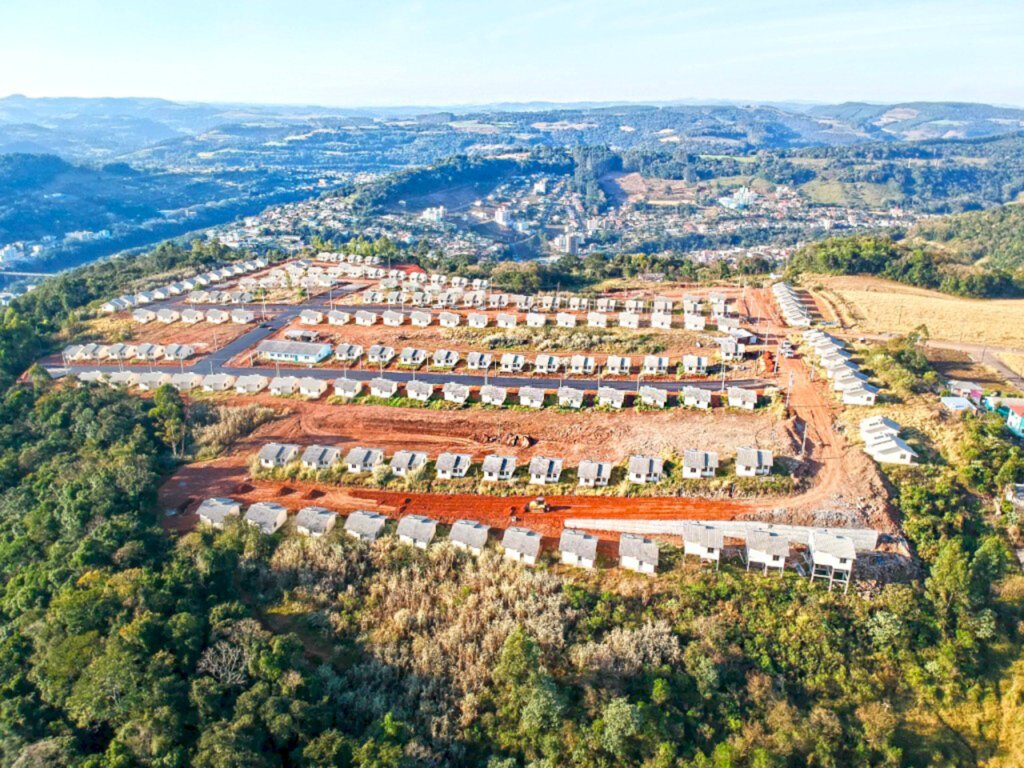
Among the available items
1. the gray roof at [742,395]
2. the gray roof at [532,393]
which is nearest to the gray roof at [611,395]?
the gray roof at [532,393]

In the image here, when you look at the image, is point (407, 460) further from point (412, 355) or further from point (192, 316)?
point (192, 316)

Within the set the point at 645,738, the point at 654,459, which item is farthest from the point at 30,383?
the point at 645,738

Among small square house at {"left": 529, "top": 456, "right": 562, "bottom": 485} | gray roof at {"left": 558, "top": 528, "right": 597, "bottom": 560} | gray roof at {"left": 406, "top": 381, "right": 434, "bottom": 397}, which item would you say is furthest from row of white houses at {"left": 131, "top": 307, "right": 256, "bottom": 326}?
gray roof at {"left": 558, "top": 528, "right": 597, "bottom": 560}

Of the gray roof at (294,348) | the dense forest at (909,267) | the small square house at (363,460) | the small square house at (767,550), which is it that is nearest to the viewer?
the small square house at (767,550)

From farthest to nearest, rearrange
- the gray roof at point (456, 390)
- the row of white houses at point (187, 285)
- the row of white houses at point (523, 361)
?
the row of white houses at point (187, 285)
the row of white houses at point (523, 361)
the gray roof at point (456, 390)

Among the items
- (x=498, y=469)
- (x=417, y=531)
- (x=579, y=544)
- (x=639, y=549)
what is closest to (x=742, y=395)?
(x=498, y=469)

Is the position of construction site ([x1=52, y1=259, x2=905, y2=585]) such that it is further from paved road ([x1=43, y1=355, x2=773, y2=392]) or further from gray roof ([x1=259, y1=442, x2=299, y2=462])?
gray roof ([x1=259, y1=442, x2=299, y2=462])

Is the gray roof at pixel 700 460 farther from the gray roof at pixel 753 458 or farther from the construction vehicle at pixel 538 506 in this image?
the construction vehicle at pixel 538 506
